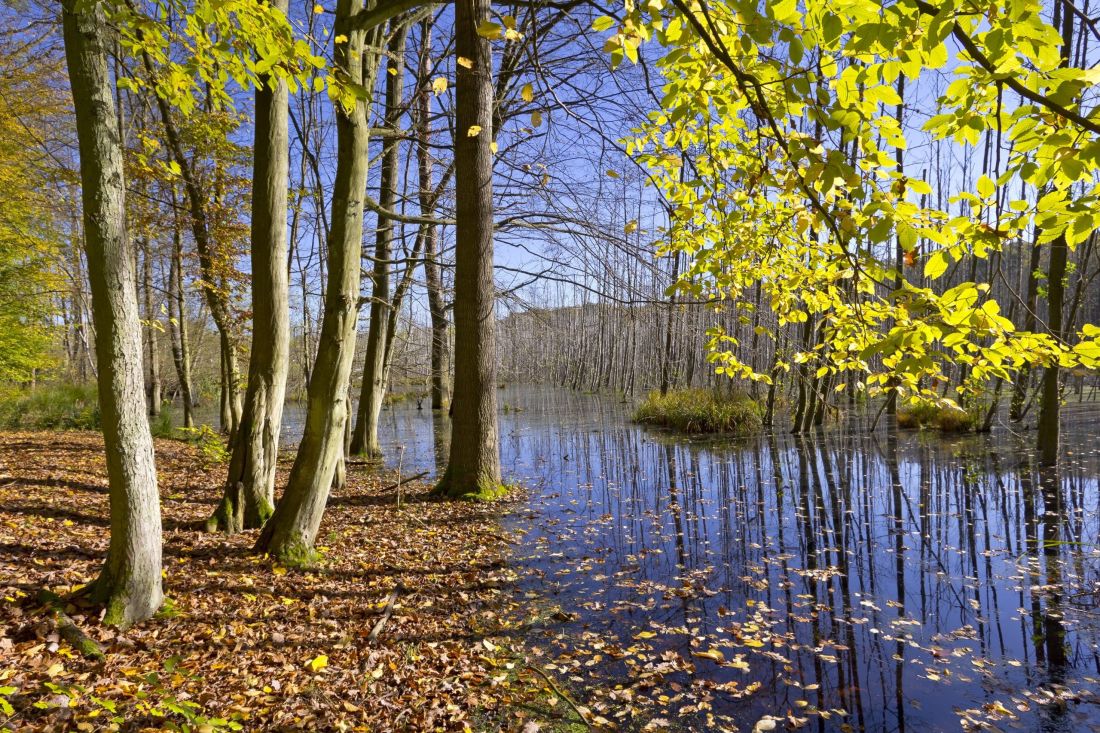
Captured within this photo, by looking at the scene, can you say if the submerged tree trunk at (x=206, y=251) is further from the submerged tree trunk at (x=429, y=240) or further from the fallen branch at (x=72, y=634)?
the fallen branch at (x=72, y=634)

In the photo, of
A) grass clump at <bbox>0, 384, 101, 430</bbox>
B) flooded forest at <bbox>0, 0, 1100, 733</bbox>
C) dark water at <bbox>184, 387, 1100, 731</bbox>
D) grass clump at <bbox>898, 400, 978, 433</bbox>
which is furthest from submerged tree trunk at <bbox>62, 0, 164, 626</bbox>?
grass clump at <bbox>898, 400, 978, 433</bbox>

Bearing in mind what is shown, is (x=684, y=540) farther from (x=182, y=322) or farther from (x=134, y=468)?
(x=182, y=322)

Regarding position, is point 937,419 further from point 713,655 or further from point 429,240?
point 713,655

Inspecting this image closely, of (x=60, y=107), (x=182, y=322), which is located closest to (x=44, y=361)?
(x=182, y=322)

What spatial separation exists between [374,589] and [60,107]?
1378cm

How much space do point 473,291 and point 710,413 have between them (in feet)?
32.7

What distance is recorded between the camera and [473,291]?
692 cm

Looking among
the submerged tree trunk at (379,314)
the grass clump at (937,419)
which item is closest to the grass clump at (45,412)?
the submerged tree trunk at (379,314)

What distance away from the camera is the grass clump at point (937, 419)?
12.9m

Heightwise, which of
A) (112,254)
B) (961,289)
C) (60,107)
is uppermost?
(60,107)

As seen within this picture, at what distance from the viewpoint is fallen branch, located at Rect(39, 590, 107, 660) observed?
275 cm

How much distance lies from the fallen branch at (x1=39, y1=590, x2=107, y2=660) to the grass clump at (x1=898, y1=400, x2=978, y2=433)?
1404 centimetres

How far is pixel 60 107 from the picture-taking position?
1193 centimetres

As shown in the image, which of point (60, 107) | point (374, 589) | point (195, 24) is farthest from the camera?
point (60, 107)
